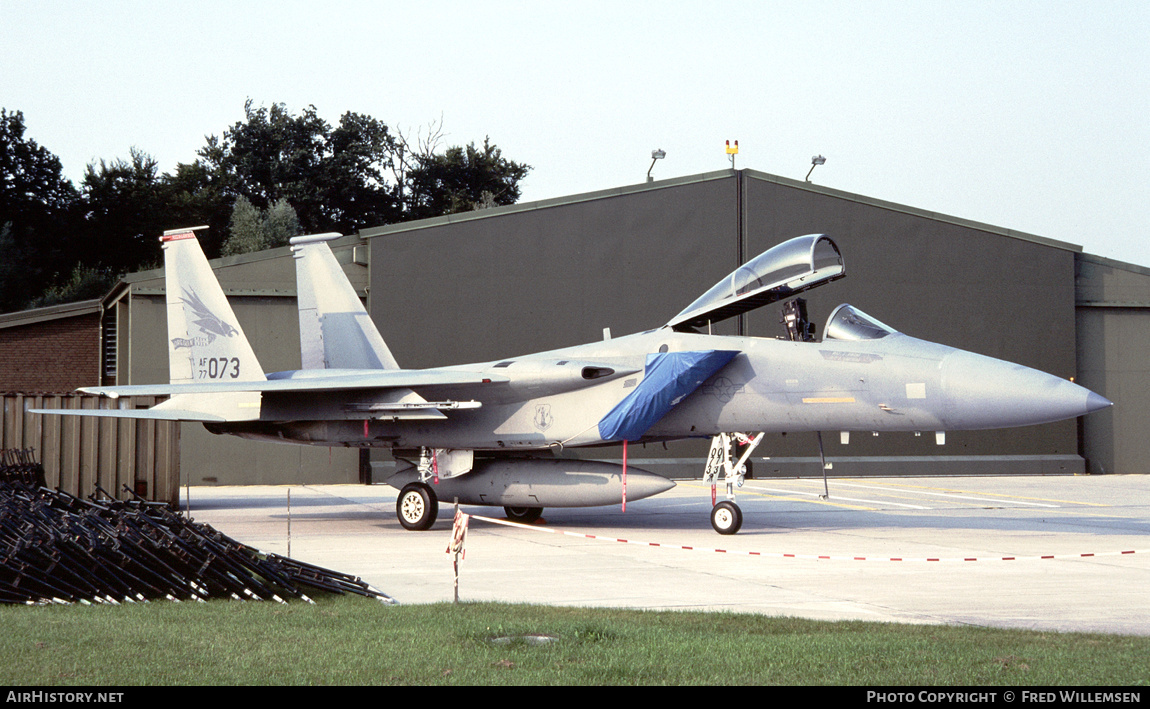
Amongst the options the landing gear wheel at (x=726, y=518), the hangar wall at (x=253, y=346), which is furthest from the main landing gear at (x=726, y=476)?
the hangar wall at (x=253, y=346)

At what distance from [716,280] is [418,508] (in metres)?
13.2

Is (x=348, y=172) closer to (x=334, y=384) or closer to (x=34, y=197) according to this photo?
(x=34, y=197)

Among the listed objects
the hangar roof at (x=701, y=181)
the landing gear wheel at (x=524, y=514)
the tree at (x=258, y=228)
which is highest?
the tree at (x=258, y=228)

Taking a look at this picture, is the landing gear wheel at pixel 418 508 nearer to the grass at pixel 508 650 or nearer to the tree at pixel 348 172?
the grass at pixel 508 650

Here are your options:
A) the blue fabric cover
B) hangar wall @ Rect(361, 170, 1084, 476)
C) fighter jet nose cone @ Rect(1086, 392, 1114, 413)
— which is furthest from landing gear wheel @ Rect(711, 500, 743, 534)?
hangar wall @ Rect(361, 170, 1084, 476)

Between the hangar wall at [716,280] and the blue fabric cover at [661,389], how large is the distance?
457 inches

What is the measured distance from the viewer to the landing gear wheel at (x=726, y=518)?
12789 millimetres

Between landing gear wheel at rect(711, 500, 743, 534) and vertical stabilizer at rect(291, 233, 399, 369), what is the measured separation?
5.51m

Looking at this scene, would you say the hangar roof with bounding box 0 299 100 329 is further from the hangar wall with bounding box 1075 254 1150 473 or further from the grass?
the hangar wall with bounding box 1075 254 1150 473

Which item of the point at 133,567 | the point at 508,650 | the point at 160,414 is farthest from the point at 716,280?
the point at 508,650

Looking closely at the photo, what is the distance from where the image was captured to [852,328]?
1242 centimetres

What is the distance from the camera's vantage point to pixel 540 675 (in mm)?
5133
